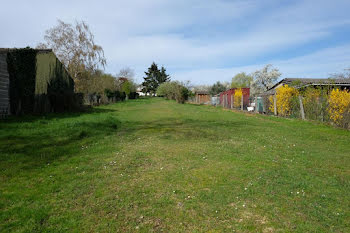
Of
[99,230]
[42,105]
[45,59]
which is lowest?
[99,230]

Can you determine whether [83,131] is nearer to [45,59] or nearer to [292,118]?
[45,59]

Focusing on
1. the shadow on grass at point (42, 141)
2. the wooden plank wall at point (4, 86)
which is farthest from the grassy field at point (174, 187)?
the wooden plank wall at point (4, 86)

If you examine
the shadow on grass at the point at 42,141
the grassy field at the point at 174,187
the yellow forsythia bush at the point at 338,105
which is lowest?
the grassy field at the point at 174,187

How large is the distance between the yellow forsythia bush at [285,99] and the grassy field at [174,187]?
807 cm

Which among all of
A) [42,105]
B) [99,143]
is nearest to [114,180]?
[99,143]

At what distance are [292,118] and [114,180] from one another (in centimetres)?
1318

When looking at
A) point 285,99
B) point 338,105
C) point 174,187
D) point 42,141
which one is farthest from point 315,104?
point 42,141

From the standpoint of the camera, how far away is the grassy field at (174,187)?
2.98 metres

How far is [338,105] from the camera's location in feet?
35.0

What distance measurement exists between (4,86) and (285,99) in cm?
1725

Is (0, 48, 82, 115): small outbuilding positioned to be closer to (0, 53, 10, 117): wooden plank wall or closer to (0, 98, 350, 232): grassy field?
(0, 53, 10, 117): wooden plank wall

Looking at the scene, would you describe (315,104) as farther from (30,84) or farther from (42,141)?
(30,84)

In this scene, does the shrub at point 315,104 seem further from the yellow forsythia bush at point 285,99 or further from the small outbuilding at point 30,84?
the small outbuilding at point 30,84

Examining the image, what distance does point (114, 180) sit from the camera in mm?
4449
